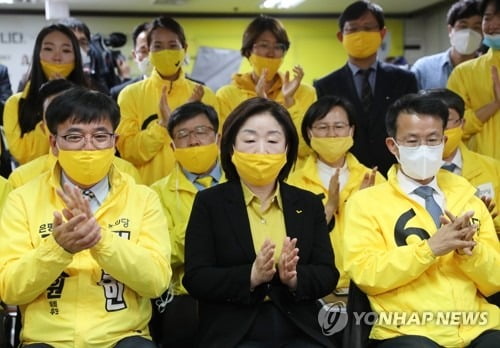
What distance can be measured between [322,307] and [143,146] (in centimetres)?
147

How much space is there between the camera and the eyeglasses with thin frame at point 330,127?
3.00 metres

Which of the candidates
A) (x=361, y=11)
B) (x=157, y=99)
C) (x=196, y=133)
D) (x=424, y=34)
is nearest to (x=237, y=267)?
(x=196, y=133)

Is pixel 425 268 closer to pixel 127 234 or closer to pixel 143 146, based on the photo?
pixel 127 234

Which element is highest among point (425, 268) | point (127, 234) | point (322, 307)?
point (127, 234)

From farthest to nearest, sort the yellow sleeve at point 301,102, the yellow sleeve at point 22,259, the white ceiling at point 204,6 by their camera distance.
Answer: the white ceiling at point 204,6 → the yellow sleeve at point 301,102 → the yellow sleeve at point 22,259

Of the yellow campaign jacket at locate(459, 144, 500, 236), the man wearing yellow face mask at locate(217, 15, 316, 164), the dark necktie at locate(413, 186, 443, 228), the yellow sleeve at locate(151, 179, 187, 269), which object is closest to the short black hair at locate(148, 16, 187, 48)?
the man wearing yellow face mask at locate(217, 15, 316, 164)

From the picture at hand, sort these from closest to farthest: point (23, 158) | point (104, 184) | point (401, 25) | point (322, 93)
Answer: point (104, 184)
point (23, 158)
point (322, 93)
point (401, 25)

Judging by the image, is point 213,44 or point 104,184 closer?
point 104,184

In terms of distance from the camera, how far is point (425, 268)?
208 cm

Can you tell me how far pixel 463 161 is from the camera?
3.04 m

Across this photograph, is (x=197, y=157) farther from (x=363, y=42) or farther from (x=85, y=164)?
(x=363, y=42)


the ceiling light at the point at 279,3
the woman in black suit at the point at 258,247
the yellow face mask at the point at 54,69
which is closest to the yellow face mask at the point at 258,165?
the woman in black suit at the point at 258,247

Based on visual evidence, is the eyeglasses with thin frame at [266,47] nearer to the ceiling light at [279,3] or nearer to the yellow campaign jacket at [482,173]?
the yellow campaign jacket at [482,173]

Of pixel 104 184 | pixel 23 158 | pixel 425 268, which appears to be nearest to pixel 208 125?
pixel 104 184
